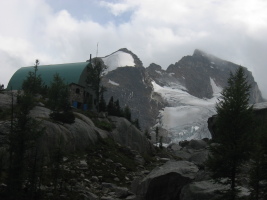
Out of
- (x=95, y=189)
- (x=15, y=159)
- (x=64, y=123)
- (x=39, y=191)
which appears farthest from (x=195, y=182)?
(x=64, y=123)

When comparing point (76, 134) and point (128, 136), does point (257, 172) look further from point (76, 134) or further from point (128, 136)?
point (128, 136)

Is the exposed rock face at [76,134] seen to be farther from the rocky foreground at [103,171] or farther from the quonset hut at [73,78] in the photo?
the quonset hut at [73,78]

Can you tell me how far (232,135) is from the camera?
942 inches

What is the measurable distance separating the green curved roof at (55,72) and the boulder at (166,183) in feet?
164

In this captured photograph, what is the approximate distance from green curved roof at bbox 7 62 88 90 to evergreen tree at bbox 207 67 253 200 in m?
52.7

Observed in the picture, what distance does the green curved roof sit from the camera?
2978 inches

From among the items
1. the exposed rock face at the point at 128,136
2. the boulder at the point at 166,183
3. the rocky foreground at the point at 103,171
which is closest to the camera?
the rocky foreground at the point at 103,171

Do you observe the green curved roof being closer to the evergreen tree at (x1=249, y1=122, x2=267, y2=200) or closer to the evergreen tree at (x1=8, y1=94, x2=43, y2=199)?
the evergreen tree at (x1=8, y1=94, x2=43, y2=199)

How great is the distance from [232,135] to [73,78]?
55419mm

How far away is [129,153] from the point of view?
46156 mm

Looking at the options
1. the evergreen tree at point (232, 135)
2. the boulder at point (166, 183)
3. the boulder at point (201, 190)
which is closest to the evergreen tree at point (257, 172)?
the evergreen tree at point (232, 135)

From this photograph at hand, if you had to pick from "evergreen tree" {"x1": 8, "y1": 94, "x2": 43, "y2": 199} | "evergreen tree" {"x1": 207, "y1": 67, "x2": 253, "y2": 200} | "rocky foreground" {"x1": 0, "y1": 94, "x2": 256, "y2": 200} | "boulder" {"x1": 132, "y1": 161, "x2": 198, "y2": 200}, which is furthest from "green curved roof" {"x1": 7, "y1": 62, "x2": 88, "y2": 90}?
"evergreen tree" {"x1": 207, "y1": 67, "x2": 253, "y2": 200}

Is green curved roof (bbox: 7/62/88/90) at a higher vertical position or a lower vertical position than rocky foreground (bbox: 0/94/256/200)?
higher

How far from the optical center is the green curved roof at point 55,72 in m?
75.6
